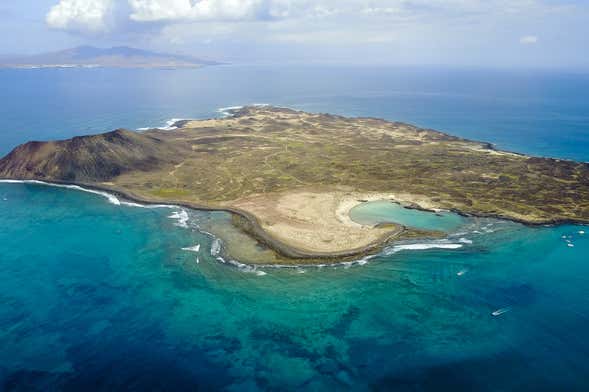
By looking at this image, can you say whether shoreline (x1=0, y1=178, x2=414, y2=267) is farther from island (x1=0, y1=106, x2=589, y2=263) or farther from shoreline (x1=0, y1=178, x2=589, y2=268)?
island (x1=0, y1=106, x2=589, y2=263)

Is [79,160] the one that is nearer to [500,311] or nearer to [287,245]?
[287,245]

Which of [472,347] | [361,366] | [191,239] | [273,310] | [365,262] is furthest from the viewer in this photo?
[191,239]

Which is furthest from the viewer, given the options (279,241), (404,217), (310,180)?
(310,180)

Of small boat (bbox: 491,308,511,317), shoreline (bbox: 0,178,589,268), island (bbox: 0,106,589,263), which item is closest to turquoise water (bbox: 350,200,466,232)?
shoreline (bbox: 0,178,589,268)

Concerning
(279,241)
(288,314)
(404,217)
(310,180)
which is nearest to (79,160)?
(310,180)

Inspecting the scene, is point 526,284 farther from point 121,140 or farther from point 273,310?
point 121,140

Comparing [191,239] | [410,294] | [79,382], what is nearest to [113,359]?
[79,382]
